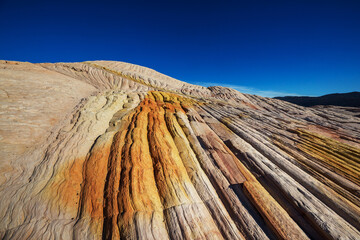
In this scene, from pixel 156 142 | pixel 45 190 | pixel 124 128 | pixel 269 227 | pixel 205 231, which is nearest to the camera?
pixel 205 231

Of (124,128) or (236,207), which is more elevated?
(124,128)

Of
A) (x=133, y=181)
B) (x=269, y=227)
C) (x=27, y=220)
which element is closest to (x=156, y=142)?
(x=133, y=181)

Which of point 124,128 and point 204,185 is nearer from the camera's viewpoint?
point 204,185

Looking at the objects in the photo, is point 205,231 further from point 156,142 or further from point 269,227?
point 156,142

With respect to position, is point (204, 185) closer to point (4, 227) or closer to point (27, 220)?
point (27, 220)

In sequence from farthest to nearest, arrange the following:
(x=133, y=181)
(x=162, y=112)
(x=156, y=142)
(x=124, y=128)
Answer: (x=162, y=112) < (x=124, y=128) < (x=156, y=142) < (x=133, y=181)

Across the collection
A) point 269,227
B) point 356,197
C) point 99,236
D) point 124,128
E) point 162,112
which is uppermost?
point 162,112
